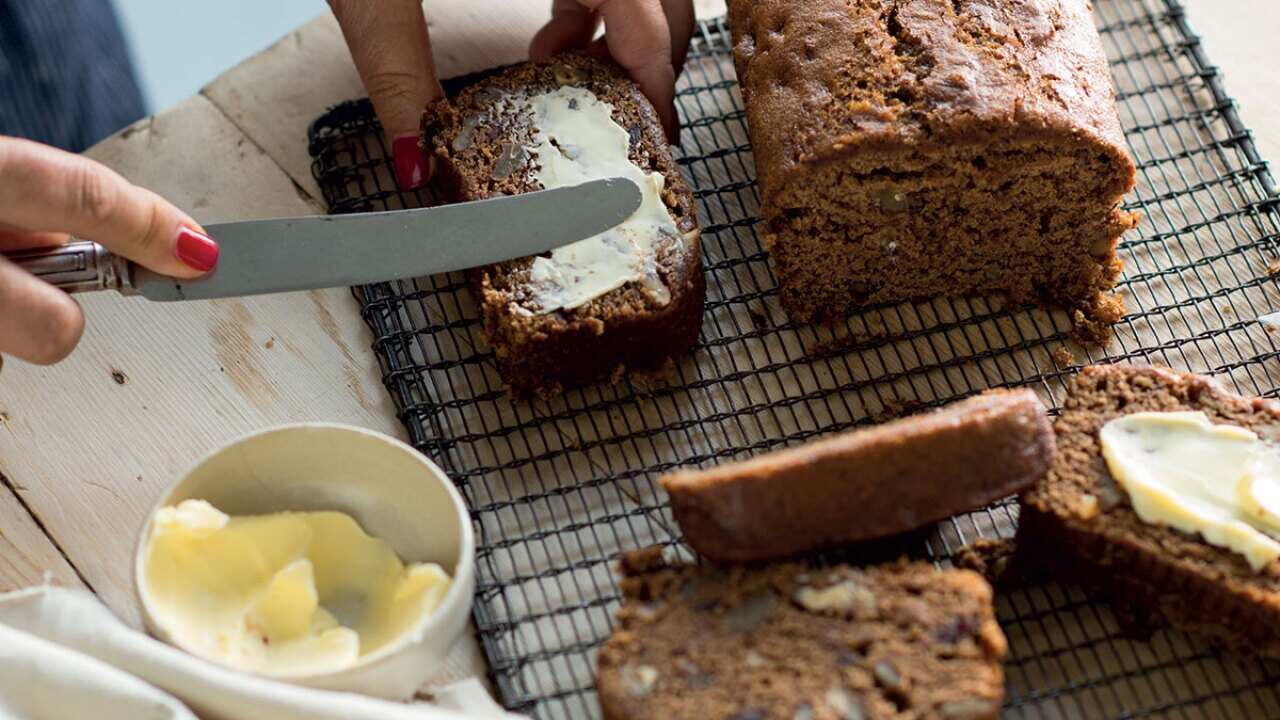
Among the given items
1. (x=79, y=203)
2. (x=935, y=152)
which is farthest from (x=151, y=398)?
(x=935, y=152)

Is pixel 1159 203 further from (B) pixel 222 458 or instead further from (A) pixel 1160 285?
(B) pixel 222 458

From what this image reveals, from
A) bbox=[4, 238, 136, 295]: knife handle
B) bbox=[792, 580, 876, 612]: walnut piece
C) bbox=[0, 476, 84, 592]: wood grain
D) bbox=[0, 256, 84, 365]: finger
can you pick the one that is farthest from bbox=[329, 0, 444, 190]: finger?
bbox=[792, 580, 876, 612]: walnut piece

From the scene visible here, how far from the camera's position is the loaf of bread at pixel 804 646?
2.43 m

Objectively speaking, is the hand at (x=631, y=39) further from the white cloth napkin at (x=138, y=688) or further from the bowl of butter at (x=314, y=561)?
the white cloth napkin at (x=138, y=688)

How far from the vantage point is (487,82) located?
3.39 metres

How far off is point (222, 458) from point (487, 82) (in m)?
1.25

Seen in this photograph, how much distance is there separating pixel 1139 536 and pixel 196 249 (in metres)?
2.07

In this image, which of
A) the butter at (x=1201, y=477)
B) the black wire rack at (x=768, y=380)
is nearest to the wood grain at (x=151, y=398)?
the black wire rack at (x=768, y=380)

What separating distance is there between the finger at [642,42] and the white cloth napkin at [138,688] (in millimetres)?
1689

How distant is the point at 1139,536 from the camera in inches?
104

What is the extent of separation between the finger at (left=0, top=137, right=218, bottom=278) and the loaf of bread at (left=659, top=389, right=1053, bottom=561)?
1.21 metres

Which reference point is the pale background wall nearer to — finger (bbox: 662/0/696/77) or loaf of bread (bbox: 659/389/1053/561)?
finger (bbox: 662/0/696/77)

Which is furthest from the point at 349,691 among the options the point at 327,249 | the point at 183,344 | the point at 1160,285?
the point at 1160,285

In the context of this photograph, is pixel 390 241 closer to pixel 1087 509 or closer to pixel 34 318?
pixel 34 318
